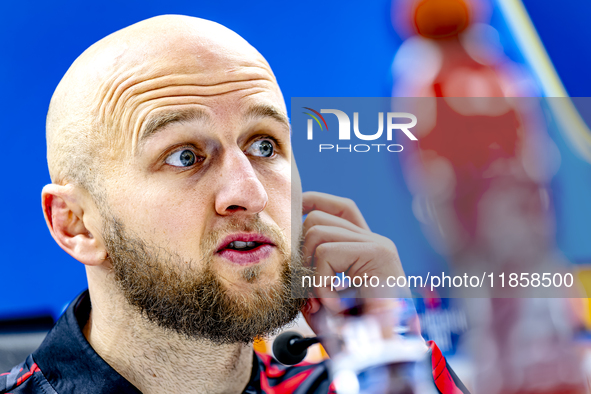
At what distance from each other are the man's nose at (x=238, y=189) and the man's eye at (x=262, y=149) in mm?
81

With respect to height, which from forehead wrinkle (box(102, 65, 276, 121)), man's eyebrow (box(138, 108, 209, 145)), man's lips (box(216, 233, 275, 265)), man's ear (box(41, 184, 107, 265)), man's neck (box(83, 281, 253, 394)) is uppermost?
forehead wrinkle (box(102, 65, 276, 121))

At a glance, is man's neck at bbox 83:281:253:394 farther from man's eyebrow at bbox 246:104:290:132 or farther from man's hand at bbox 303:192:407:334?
man's eyebrow at bbox 246:104:290:132

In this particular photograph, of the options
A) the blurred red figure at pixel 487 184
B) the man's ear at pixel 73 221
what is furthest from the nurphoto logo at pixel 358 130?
the man's ear at pixel 73 221

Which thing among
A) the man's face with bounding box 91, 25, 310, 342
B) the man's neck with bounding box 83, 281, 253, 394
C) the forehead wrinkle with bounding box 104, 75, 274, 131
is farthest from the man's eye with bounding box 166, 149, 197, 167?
the man's neck with bounding box 83, 281, 253, 394

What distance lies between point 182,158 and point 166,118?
86 mm

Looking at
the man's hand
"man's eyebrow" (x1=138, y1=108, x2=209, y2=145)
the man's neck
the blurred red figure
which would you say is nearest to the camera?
the blurred red figure

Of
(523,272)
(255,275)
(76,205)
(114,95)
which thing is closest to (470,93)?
(523,272)

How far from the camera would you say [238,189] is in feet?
3.15

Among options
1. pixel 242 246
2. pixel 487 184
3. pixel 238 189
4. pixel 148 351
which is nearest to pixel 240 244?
pixel 242 246

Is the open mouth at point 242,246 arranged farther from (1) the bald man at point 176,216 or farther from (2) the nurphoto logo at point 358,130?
(2) the nurphoto logo at point 358,130

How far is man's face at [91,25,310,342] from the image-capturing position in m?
0.99

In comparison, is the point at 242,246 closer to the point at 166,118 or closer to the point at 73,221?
the point at 166,118

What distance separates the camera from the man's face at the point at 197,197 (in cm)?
99

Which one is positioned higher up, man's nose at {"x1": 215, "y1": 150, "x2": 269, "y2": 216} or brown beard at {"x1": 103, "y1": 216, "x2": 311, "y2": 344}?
man's nose at {"x1": 215, "y1": 150, "x2": 269, "y2": 216}
